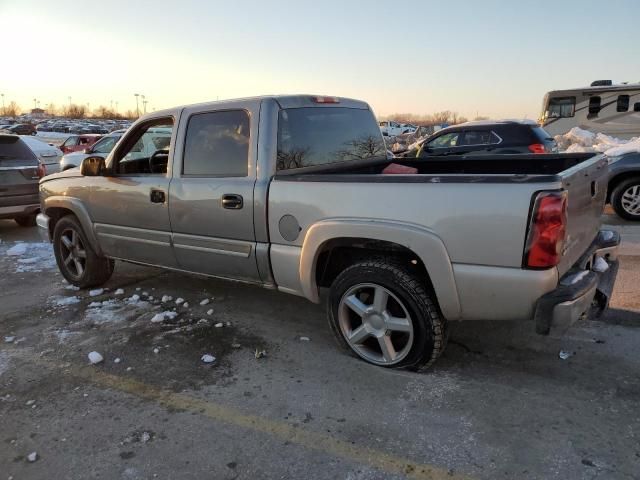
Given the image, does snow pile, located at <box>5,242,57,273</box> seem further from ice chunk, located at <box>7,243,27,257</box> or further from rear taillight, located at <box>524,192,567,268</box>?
rear taillight, located at <box>524,192,567,268</box>

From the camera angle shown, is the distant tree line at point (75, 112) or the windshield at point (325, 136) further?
the distant tree line at point (75, 112)

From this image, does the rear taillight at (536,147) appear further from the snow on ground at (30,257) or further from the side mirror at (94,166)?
the snow on ground at (30,257)

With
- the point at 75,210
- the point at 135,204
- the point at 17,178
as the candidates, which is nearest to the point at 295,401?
the point at 135,204

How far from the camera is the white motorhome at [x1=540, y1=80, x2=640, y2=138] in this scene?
17297mm

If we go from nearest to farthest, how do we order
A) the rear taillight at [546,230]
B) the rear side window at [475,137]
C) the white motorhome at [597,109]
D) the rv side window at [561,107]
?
1. the rear taillight at [546,230]
2. the rear side window at [475,137]
3. the white motorhome at [597,109]
4. the rv side window at [561,107]

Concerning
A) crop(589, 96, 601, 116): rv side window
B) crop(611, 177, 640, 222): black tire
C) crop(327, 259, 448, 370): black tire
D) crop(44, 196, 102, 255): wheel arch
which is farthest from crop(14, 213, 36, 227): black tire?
crop(589, 96, 601, 116): rv side window

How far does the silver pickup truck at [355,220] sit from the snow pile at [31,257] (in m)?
1.71

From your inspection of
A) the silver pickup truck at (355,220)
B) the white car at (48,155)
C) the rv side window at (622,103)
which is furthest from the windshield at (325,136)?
the rv side window at (622,103)

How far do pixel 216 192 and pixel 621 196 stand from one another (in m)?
6.95

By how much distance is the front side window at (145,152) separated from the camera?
469 cm

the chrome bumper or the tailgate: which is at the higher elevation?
the tailgate

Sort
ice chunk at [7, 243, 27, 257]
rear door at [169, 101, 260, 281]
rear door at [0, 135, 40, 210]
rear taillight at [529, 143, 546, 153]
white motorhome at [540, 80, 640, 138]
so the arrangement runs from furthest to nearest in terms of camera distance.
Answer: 1. white motorhome at [540, 80, 640, 138]
2. rear taillight at [529, 143, 546, 153]
3. rear door at [0, 135, 40, 210]
4. ice chunk at [7, 243, 27, 257]
5. rear door at [169, 101, 260, 281]

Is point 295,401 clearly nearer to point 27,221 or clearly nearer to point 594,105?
point 27,221

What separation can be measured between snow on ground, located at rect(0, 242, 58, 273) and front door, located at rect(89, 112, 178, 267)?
2034mm
